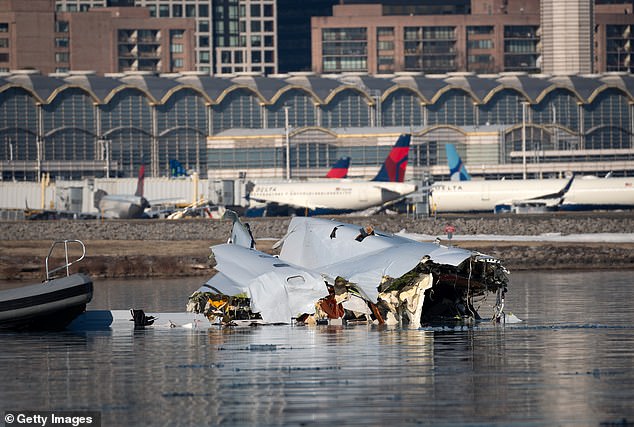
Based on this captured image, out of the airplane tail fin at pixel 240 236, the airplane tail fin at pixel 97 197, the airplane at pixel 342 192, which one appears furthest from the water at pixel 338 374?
the airplane tail fin at pixel 97 197

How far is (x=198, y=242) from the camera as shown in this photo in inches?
3597

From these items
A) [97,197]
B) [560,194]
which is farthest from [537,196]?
[97,197]

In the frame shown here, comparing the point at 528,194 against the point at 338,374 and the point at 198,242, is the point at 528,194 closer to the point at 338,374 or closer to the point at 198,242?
the point at 198,242

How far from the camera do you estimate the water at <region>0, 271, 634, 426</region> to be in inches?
987

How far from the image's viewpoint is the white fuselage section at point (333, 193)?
446 feet

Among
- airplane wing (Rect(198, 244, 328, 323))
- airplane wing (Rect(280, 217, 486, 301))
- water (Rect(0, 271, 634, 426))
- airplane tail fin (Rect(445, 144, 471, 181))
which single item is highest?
airplane tail fin (Rect(445, 144, 471, 181))

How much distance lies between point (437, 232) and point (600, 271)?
30.1 m

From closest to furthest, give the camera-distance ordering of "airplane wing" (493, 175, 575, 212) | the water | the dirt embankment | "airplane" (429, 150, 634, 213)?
1. the water
2. the dirt embankment
3. "airplane wing" (493, 175, 575, 212)
4. "airplane" (429, 150, 634, 213)

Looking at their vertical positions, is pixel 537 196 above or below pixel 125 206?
above

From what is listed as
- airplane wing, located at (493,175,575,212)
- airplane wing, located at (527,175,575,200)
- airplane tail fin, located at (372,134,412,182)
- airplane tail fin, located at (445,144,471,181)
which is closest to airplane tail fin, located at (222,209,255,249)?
airplane tail fin, located at (372,134,412,182)

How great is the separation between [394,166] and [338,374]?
112649 mm

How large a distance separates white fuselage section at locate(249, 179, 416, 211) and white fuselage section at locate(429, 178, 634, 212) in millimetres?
6795

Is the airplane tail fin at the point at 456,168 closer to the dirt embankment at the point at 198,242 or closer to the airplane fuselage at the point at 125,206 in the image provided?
the airplane fuselage at the point at 125,206

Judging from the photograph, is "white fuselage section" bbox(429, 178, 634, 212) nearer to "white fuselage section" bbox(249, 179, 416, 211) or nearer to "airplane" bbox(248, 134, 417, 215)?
"airplane" bbox(248, 134, 417, 215)
